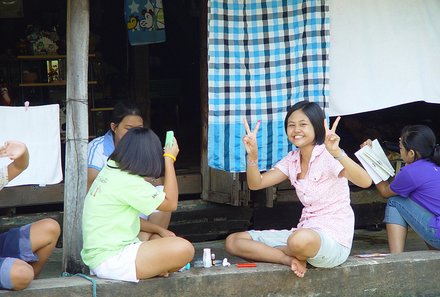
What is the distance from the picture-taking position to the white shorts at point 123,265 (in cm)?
466

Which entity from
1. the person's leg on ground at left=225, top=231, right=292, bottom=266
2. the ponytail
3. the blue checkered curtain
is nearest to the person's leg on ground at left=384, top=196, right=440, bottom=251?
the ponytail

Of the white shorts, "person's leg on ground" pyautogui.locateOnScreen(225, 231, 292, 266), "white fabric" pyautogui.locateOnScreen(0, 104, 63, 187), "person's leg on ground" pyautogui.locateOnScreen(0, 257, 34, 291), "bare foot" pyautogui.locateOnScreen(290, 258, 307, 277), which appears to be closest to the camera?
"person's leg on ground" pyautogui.locateOnScreen(0, 257, 34, 291)

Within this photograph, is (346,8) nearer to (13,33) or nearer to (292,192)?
(292,192)

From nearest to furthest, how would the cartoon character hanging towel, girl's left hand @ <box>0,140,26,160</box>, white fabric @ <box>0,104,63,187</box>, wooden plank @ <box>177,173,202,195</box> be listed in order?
girl's left hand @ <box>0,140,26,160</box>
white fabric @ <box>0,104,63,187</box>
wooden plank @ <box>177,173,202,195</box>
the cartoon character hanging towel

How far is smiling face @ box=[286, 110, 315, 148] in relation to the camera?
5.17 metres

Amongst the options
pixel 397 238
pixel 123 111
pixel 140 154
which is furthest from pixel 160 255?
pixel 397 238

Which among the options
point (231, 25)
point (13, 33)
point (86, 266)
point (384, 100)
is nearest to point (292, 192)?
point (384, 100)

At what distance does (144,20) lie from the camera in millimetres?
8484

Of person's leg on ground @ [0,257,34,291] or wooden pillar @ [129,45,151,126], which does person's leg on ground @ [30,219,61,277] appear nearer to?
person's leg on ground @ [0,257,34,291]

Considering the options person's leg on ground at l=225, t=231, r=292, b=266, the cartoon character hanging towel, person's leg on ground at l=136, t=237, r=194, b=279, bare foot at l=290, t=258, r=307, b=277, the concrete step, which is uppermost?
the cartoon character hanging towel

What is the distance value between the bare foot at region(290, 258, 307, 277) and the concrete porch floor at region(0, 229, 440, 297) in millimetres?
67

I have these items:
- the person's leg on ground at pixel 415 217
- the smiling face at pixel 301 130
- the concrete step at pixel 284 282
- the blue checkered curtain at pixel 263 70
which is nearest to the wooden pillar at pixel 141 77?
the blue checkered curtain at pixel 263 70

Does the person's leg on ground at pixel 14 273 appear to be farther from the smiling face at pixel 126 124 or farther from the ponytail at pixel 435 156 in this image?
the ponytail at pixel 435 156

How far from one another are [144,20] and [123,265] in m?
Answer: 4.46
